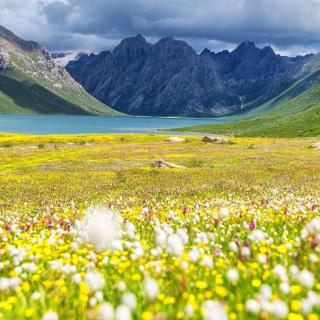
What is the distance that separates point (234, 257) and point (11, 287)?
11.2 ft

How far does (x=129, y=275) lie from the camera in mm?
6559

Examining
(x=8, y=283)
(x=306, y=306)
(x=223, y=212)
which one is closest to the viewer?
(x=306, y=306)

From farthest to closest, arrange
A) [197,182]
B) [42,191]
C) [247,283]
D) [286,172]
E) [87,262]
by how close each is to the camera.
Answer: [286,172] < [197,182] < [42,191] < [87,262] < [247,283]

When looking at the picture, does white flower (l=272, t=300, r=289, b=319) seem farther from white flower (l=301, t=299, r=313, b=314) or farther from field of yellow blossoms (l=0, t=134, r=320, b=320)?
white flower (l=301, t=299, r=313, b=314)

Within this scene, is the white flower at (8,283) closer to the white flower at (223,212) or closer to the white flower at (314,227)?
the white flower at (314,227)

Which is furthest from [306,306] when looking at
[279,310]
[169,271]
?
[169,271]

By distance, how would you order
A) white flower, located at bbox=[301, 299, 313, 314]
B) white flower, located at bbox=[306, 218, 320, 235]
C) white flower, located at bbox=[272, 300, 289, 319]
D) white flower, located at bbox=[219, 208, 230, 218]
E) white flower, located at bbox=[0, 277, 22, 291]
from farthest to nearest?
white flower, located at bbox=[219, 208, 230, 218] → white flower, located at bbox=[306, 218, 320, 235] → white flower, located at bbox=[0, 277, 22, 291] → white flower, located at bbox=[301, 299, 313, 314] → white flower, located at bbox=[272, 300, 289, 319]

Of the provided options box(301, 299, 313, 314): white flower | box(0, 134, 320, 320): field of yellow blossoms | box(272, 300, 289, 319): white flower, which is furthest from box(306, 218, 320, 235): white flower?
box(272, 300, 289, 319): white flower

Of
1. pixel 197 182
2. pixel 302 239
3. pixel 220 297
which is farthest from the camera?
pixel 197 182

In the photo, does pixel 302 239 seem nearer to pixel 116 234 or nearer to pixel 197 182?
pixel 116 234

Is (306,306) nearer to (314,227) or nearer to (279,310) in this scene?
(279,310)

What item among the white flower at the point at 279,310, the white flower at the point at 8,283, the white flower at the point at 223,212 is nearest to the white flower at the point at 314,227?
the white flower at the point at 223,212

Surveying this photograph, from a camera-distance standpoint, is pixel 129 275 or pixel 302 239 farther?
pixel 302 239

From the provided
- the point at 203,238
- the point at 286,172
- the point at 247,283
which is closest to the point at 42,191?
the point at 286,172
